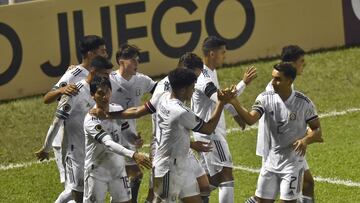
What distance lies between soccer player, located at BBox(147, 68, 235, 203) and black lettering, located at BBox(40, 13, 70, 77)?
9.53 m

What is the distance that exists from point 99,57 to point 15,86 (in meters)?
8.49

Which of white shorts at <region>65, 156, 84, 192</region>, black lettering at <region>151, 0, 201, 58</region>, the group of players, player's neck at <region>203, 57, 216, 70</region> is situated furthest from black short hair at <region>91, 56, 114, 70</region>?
black lettering at <region>151, 0, 201, 58</region>

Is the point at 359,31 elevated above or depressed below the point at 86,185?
above

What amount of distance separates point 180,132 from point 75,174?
2.12 m

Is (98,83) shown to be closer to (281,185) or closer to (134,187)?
(281,185)

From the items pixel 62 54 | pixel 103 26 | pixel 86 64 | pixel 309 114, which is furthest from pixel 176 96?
pixel 103 26

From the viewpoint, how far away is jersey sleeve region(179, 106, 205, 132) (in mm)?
13898

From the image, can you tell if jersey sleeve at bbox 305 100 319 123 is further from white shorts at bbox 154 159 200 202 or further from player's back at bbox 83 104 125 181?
player's back at bbox 83 104 125 181

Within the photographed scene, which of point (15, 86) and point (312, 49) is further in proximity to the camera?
point (312, 49)

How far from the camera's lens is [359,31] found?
2634cm

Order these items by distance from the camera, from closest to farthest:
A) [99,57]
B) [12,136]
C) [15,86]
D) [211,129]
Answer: [211,129] → [99,57] → [12,136] → [15,86]

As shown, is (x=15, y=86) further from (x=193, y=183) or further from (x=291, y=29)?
(x=193, y=183)

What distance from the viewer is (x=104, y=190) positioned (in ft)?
47.8

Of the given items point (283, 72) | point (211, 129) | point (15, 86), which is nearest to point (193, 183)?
point (211, 129)
